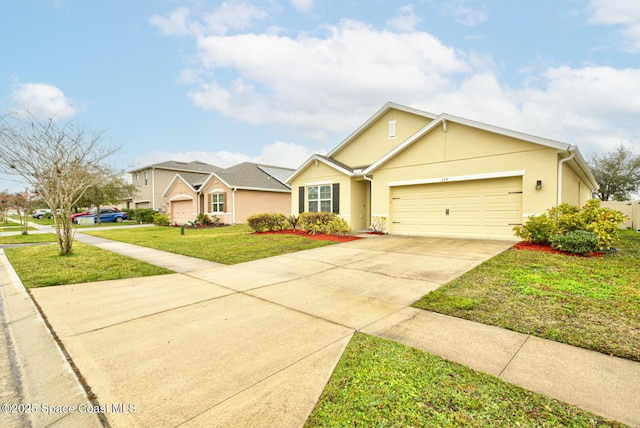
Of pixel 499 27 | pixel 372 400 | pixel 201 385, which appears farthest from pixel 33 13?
pixel 499 27

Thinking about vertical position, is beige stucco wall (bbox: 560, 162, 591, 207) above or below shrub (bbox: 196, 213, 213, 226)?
above

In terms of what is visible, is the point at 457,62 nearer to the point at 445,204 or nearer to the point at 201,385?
the point at 445,204

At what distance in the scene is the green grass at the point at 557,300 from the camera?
340 centimetres

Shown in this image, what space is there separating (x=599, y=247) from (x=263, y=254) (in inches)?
371

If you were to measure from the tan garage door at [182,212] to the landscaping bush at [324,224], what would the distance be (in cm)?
1548

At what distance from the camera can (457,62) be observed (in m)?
15.3

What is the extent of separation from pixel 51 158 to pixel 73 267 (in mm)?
3848

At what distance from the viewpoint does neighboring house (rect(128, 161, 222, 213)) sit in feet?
103

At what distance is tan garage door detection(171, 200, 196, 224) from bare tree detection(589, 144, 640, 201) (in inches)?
1465

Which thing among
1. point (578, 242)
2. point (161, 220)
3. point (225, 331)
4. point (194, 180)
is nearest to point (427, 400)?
point (225, 331)

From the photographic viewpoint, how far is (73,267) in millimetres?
7504

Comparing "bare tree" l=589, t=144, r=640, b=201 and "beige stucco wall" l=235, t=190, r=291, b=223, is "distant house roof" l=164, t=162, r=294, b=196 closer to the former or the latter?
"beige stucco wall" l=235, t=190, r=291, b=223

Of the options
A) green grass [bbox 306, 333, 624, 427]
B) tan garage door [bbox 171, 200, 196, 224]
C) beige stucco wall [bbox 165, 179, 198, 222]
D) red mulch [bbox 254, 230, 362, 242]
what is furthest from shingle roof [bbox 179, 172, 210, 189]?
green grass [bbox 306, 333, 624, 427]

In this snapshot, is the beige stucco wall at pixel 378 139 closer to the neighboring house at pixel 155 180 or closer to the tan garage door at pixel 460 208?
the tan garage door at pixel 460 208
